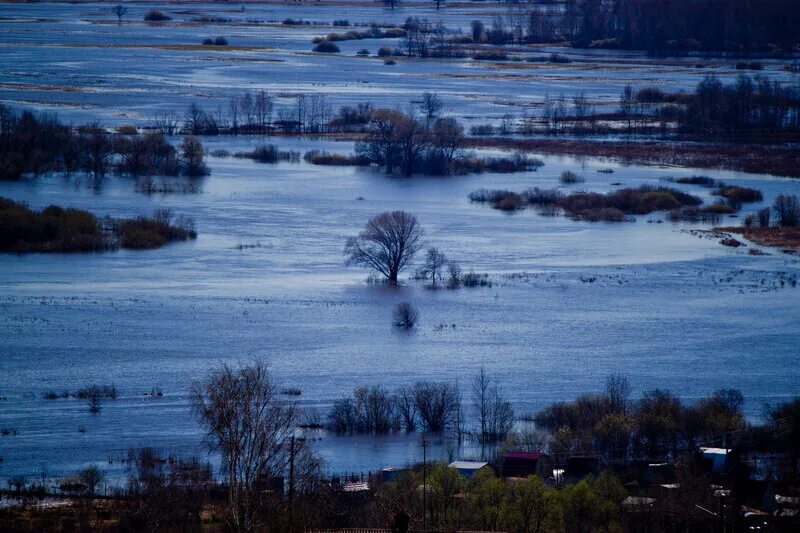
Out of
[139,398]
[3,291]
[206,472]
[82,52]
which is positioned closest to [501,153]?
[3,291]

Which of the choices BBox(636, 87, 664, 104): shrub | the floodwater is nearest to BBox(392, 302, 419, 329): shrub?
the floodwater

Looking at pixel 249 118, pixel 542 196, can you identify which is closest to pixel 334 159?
pixel 249 118

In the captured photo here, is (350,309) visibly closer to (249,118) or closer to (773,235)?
(773,235)

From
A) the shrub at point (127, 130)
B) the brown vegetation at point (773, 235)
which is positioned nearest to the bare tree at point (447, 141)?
the shrub at point (127, 130)

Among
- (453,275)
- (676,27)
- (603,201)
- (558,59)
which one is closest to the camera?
(453,275)

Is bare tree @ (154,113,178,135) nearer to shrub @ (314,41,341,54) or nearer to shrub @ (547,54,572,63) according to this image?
shrub @ (547,54,572,63)

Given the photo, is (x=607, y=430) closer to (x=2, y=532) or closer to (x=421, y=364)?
(x=421, y=364)

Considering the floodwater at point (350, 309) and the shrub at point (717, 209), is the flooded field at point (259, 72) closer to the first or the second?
the floodwater at point (350, 309)

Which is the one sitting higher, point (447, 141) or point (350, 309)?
point (447, 141)
